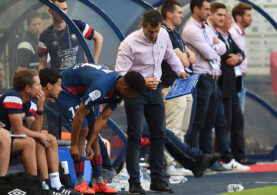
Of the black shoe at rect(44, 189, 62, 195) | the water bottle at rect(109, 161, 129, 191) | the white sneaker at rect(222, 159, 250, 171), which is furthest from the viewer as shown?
Answer: the white sneaker at rect(222, 159, 250, 171)

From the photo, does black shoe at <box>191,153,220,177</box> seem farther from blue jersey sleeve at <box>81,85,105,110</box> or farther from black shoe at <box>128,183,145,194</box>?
blue jersey sleeve at <box>81,85,105,110</box>

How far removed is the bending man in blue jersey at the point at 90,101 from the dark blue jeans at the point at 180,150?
4.68ft

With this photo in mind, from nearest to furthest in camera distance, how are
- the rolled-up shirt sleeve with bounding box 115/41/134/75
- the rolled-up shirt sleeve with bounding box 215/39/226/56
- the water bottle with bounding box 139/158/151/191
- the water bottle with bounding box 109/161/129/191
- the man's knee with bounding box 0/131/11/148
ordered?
the man's knee with bounding box 0/131/11/148 < the rolled-up shirt sleeve with bounding box 115/41/134/75 < the water bottle with bounding box 109/161/129/191 < the water bottle with bounding box 139/158/151/191 < the rolled-up shirt sleeve with bounding box 215/39/226/56

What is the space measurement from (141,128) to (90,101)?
36.2 inches

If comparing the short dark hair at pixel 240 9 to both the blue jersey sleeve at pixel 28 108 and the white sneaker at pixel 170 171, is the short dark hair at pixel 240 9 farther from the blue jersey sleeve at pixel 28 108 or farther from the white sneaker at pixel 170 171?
the blue jersey sleeve at pixel 28 108

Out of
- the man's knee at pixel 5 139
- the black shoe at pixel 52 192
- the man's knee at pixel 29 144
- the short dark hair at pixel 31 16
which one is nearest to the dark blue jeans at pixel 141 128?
the black shoe at pixel 52 192

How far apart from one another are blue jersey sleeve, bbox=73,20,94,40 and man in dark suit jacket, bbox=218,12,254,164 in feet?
8.20

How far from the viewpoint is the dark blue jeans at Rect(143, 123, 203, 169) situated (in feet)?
30.6

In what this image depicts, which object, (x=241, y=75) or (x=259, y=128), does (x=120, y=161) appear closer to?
(x=241, y=75)

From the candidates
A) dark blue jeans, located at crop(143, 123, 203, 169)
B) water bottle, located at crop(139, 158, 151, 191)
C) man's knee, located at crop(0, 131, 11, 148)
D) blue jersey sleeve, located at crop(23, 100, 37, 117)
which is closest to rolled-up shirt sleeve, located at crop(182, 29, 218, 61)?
dark blue jeans, located at crop(143, 123, 203, 169)

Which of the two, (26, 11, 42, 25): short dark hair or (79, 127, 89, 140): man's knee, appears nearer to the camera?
(79, 127, 89, 140): man's knee

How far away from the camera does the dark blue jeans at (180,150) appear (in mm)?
9328

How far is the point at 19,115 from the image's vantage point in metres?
7.09

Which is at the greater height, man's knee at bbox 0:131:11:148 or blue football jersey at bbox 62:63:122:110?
blue football jersey at bbox 62:63:122:110
